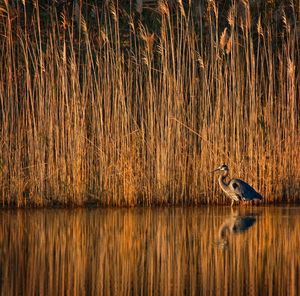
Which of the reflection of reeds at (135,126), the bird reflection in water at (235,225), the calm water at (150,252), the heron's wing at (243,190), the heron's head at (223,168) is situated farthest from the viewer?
the heron's head at (223,168)

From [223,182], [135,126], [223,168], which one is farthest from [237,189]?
[135,126]

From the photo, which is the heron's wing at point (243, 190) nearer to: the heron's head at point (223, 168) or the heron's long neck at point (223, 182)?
the heron's long neck at point (223, 182)

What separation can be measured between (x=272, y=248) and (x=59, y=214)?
3586 millimetres

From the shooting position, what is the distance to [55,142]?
12125mm

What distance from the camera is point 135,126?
12.4 m

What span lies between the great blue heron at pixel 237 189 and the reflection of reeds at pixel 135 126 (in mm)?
250

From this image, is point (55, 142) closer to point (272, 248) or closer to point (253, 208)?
point (253, 208)

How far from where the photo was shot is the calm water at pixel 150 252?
6.68 metres

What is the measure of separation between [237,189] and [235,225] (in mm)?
1757

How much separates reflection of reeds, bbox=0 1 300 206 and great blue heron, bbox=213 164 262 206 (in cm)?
25

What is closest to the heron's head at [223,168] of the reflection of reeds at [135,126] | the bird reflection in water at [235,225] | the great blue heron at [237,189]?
the great blue heron at [237,189]

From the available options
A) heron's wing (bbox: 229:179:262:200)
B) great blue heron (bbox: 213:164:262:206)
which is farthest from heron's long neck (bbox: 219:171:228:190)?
heron's wing (bbox: 229:179:262:200)

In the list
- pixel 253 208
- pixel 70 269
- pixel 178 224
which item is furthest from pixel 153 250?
pixel 253 208

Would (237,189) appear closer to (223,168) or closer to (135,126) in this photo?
(223,168)
